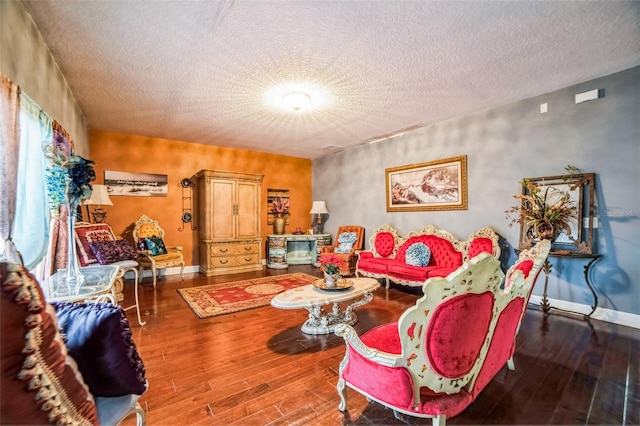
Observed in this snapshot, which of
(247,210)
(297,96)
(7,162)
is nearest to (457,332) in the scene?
(7,162)

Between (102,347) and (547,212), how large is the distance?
4223mm

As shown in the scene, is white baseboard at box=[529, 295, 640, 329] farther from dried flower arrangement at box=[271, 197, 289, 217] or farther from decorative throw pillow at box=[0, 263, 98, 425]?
dried flower arrangement at box=[271, 197, 289, 217]

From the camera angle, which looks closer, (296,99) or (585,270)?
(585,270)

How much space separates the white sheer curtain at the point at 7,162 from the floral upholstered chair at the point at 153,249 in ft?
10.4

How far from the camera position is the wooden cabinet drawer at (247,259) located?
19.5 ft

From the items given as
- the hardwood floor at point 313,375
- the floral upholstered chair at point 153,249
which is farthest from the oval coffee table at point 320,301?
the floral upholstered chair at point 153,249

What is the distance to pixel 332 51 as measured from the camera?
2.63m

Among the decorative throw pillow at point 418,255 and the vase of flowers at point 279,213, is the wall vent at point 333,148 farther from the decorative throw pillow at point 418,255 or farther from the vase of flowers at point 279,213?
the decorative throw pillow at point 418,255

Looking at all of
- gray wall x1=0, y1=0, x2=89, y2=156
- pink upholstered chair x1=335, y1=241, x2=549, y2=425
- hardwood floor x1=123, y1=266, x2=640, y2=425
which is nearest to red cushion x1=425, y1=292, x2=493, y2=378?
pink upholstered chair x1=335, y1=241, x2=549, y2=425

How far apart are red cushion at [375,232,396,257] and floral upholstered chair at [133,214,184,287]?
12.1 feet

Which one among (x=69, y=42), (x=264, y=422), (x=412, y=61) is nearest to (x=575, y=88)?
(x=412, y=61)

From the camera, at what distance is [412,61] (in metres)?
2.80

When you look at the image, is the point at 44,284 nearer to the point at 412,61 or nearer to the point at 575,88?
the point at 412,61

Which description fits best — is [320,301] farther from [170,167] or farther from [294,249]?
[170,167]
